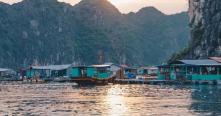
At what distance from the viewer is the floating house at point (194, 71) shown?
328 feet

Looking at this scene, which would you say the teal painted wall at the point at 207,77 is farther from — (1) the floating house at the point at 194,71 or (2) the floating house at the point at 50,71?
(2) the floating house at the point at 50,71

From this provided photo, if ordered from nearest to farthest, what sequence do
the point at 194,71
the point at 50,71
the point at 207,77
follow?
the point at 207,77 → the point at 194,71 → the point at 50,71

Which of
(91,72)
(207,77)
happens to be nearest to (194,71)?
(207,77)

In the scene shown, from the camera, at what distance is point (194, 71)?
339 ft

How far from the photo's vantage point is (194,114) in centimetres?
4194

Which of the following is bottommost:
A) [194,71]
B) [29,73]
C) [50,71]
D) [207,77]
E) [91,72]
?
[207,77]

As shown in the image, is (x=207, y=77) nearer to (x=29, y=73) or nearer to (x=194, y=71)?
(x=194, y=71)

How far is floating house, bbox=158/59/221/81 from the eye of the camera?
100m

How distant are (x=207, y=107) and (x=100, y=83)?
57758 millimetres

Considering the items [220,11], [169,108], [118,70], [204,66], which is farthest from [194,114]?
[220,11]

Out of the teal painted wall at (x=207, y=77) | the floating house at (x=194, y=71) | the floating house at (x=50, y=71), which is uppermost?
the floating house at (x=50, y=71)

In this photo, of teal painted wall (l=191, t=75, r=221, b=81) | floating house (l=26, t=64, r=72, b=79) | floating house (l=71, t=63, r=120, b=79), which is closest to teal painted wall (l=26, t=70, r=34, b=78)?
floating house (l=26, t=64, r=72, b=79)

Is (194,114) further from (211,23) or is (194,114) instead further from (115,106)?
(211,23)

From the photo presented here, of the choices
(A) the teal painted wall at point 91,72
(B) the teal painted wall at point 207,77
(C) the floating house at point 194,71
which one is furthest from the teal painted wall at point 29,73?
(B) the teal painted wall at point 207,77
